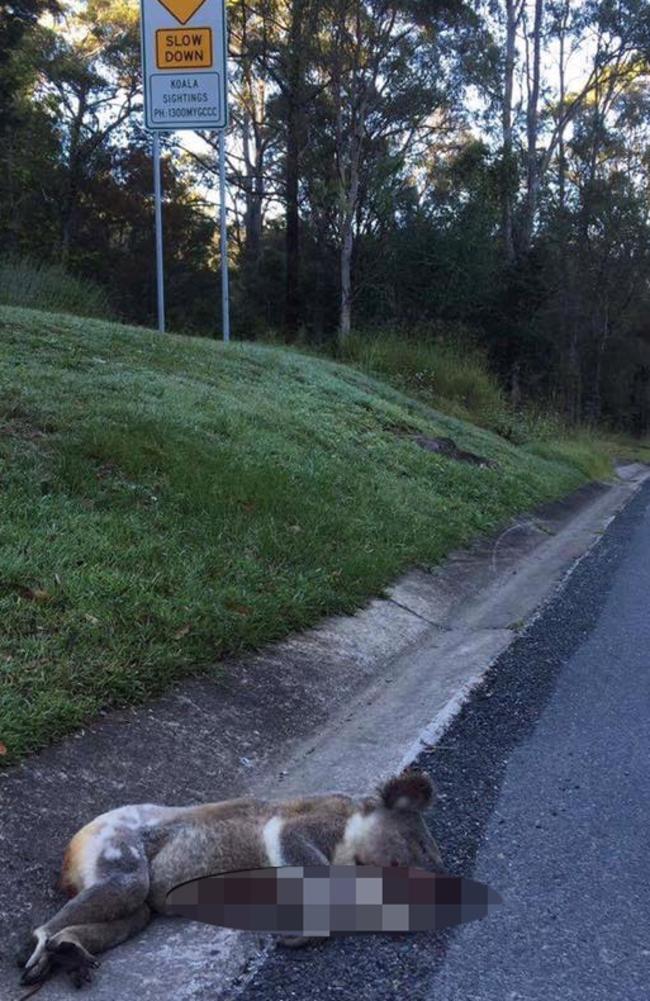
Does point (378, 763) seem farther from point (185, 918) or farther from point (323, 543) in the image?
point (323, 543)

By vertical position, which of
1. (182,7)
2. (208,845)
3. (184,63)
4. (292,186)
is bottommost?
(208,845)

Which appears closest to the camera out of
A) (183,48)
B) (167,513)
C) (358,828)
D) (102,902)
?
(102,902)

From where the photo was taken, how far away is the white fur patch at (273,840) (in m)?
2.63

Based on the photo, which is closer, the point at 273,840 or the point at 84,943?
the point at 84,943

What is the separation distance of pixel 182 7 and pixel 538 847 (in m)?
12.4

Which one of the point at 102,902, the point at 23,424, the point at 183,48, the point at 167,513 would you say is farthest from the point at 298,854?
the point at 183,48

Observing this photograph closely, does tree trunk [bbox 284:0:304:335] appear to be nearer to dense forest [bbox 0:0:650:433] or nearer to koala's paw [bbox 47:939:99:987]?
dense forest [bbox 0:0:650:433]

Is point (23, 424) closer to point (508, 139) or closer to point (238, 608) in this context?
point (238, 608)

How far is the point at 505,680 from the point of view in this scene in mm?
4996

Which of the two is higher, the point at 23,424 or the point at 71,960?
the point at 23,424

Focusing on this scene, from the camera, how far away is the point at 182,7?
490 inches

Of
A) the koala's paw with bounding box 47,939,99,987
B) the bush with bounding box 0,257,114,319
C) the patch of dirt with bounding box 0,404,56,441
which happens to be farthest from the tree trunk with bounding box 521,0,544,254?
the koala's paw with bounding box 47,939,99,987

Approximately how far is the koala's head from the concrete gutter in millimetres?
425

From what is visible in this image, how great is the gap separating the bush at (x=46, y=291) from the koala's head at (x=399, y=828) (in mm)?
12591
